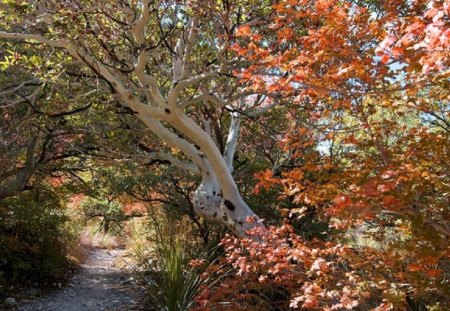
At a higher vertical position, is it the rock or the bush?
the bush

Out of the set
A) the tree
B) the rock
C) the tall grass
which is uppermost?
the tree

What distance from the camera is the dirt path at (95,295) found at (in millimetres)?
6762

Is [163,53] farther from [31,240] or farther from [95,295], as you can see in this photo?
[31,240]

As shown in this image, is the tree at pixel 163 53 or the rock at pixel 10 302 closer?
the tree at pixel 163 53

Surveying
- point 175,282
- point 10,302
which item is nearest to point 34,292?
point 10,302

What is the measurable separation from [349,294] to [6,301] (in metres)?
5.72

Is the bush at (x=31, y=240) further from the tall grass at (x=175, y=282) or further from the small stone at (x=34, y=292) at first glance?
the tall grass at (x=175, y=282)

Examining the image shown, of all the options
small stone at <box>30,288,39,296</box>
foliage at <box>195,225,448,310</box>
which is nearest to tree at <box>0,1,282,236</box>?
foliage at <box>195,225,448,310</box>

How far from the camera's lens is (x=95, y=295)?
302 inches

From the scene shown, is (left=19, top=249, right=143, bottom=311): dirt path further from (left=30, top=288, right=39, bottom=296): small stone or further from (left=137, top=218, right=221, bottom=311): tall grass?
(left=137, top=218, right=221, bottom=311): tall grass

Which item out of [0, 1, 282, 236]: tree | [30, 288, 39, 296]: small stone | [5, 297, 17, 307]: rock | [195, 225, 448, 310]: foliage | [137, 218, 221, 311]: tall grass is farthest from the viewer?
[30, 288, 39, 296]: small stone

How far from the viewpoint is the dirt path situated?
6.76m

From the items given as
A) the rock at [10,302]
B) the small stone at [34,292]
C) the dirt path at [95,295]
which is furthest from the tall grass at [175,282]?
the small stone at [34,292]

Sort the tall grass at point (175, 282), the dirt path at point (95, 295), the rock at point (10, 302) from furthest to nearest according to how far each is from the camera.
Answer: the dirt path at point (95, 295)
the rock at point (10, 302)
the tall grass at point (175, 282)
